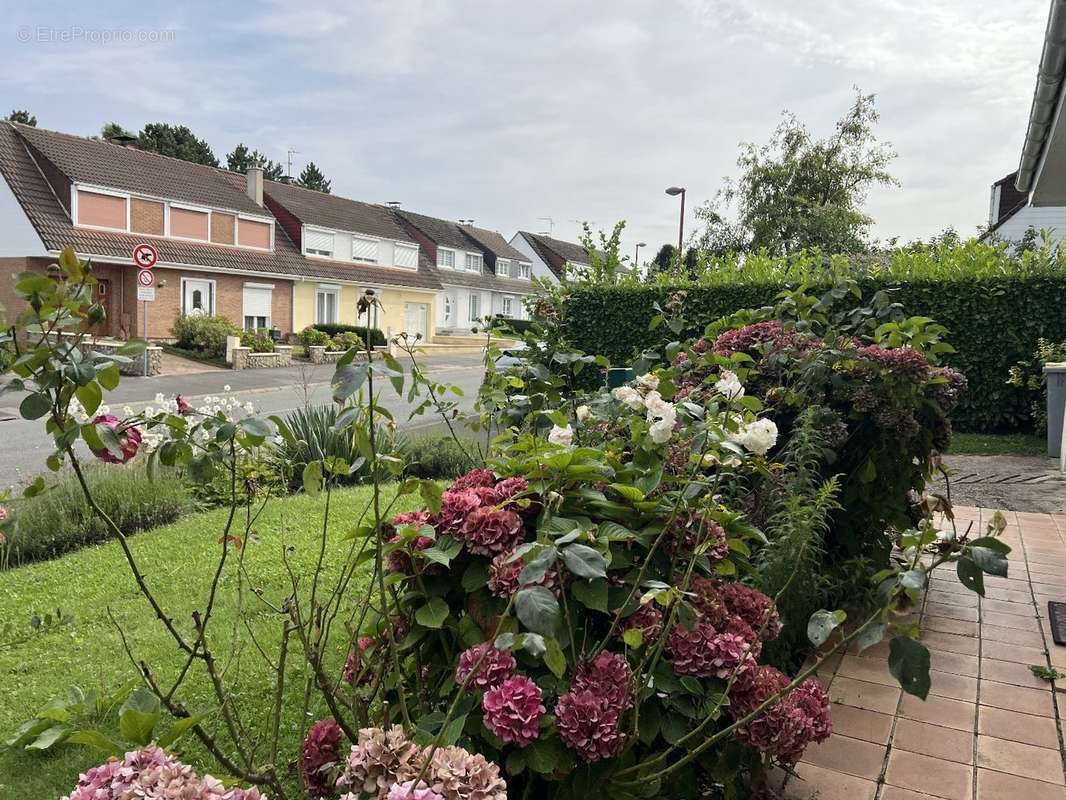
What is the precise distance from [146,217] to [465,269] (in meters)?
21.5

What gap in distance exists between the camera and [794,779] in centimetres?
228

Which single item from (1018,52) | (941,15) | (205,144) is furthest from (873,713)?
(205,144)

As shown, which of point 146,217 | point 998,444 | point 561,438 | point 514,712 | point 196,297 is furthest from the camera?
point 196,297

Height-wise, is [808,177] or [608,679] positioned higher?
[808,177]

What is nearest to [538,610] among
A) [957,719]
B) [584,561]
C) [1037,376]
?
[584,561]

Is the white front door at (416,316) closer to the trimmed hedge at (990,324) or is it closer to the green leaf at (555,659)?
the trimmed hedge at (990,324)

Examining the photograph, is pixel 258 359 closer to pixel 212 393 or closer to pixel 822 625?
pixel 212 393

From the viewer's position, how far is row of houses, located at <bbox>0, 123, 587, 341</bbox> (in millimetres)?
23562

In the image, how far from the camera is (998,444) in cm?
926

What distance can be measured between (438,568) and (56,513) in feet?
16.2

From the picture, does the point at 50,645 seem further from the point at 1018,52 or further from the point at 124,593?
the point at 1018,52

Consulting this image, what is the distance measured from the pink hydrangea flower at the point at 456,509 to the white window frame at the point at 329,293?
31730 millimetres

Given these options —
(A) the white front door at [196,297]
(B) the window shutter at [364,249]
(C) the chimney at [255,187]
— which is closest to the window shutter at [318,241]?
(B) the window shutter at [364,249]

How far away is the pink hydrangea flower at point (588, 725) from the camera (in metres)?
1.53
